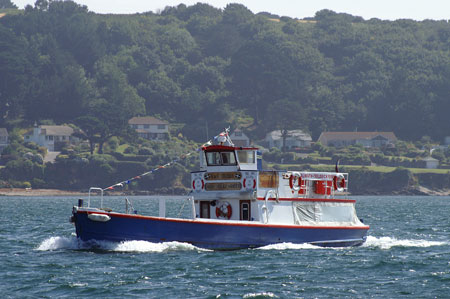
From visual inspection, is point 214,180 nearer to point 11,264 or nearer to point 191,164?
point 11,264

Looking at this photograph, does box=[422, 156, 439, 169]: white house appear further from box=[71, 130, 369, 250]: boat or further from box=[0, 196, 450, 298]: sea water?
box=[71, 130, 369, 250]: boat

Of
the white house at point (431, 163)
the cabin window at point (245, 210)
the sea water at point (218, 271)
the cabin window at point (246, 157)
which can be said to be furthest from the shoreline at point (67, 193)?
the cabin window at point (245, 210)

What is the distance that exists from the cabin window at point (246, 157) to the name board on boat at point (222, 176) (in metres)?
0.95

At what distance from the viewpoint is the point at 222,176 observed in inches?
1861

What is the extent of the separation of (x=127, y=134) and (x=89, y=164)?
964 inches

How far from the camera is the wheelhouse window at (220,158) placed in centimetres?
4762

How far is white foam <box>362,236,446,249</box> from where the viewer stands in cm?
5250

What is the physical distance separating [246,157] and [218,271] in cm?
1002

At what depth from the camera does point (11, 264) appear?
136ft

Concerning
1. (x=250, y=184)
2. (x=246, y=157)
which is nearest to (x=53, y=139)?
(x=246, y=157)

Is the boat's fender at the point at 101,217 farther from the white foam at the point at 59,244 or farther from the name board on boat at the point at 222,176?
the name board on boat at the point at 222,176

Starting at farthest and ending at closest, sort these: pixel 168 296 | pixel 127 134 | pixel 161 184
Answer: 1. pixel 127 134
2. pixel 161 184
3. pixel 168 296

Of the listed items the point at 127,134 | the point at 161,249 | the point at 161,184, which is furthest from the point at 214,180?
the point at 127,134

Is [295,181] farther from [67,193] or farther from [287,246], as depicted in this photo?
[67,193]
